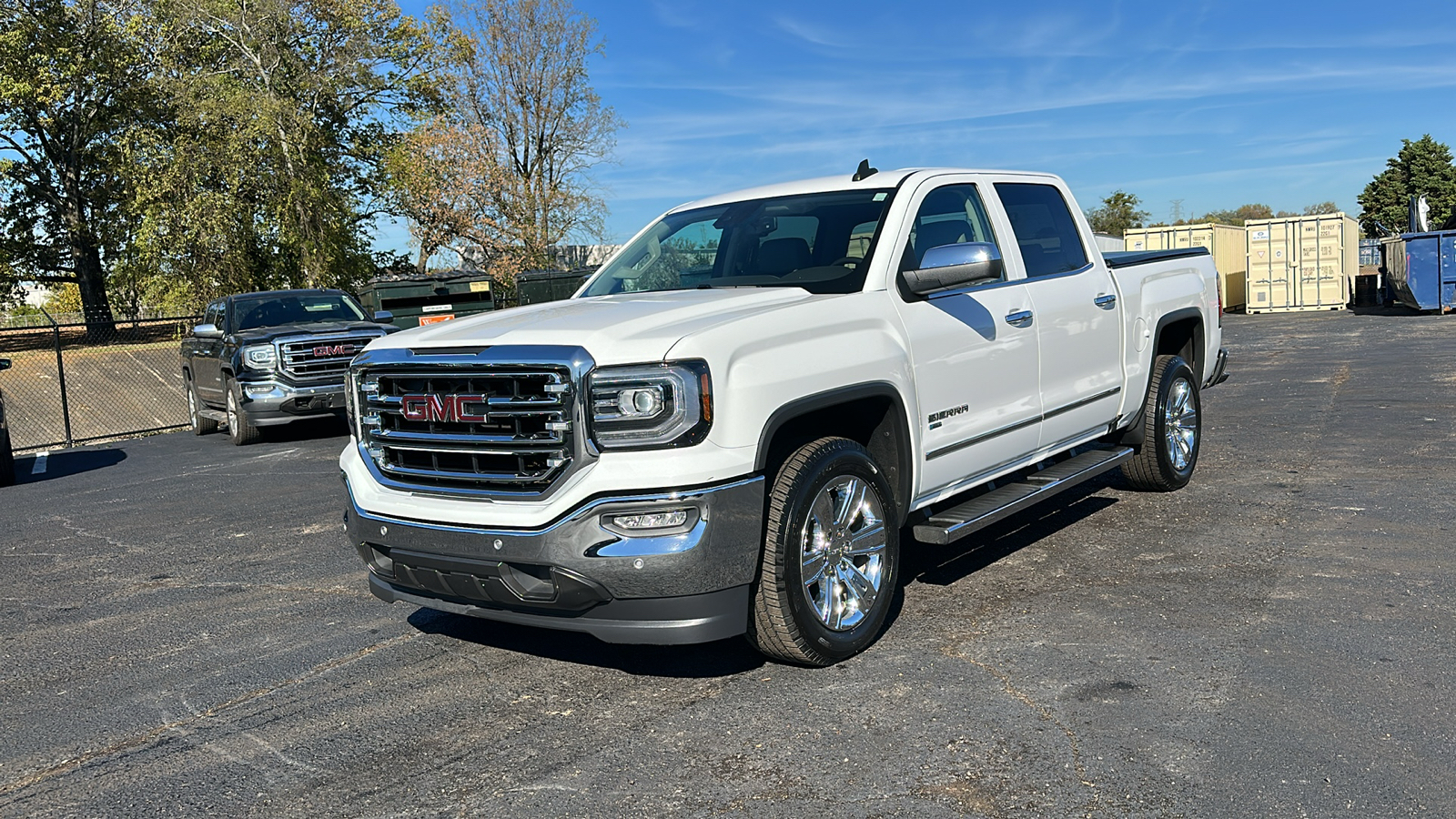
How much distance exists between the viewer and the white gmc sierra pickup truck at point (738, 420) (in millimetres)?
3850

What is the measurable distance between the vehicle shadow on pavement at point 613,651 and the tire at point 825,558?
34 cm

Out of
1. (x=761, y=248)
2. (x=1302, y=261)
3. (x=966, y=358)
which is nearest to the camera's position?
(x=966, y=358)

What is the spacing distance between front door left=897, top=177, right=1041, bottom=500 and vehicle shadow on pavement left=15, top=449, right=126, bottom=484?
10075mm

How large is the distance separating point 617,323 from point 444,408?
710 mm

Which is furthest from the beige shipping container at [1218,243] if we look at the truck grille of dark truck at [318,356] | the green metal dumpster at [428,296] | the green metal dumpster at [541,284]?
the truck grille of dark truck at [318,356]

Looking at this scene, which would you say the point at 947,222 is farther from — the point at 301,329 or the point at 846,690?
the point at 301,329

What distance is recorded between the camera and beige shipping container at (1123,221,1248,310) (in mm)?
32312

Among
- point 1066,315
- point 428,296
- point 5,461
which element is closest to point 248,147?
point 428,296

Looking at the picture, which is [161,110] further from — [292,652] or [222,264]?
[292,652]

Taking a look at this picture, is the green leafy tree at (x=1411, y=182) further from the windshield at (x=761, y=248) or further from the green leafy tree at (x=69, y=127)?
the windshield at (x=761, y=248)

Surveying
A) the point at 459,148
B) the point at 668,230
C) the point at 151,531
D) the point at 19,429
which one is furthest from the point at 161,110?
the point at 668,230

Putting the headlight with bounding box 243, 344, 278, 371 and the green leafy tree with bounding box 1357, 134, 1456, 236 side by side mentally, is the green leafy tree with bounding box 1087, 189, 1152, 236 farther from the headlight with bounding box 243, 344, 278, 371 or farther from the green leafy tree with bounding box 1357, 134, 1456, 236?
the headlight with bounding box 243, 344, 278, 371

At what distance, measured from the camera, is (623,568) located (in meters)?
3.81

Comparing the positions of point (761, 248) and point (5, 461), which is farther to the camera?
point (5, 461)
